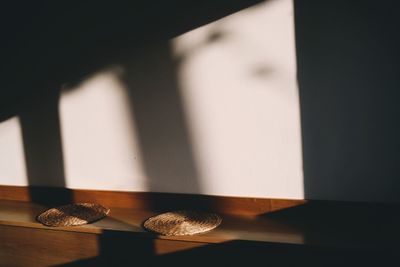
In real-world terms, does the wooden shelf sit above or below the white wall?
below

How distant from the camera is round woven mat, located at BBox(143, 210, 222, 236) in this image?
6.11 feet

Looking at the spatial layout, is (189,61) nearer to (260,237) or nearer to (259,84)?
(259,84)

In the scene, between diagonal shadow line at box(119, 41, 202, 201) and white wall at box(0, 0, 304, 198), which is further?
diagonal shadow line at box(119, 41, 202, 201)

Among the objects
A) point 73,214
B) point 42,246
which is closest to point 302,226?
point 73,214

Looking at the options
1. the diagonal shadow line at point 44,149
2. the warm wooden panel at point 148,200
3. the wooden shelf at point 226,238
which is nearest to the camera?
the wooden shelf at point 226,238

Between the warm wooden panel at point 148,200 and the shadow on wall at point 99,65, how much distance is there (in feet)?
0.17

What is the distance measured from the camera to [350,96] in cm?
184

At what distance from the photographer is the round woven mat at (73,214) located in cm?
→ 209

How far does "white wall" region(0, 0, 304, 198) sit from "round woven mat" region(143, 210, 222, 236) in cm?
18

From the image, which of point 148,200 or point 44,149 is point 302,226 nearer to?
point 148,200

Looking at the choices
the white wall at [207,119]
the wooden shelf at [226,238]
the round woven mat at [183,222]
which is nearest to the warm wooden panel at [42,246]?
the wooden shelf at [226,238]

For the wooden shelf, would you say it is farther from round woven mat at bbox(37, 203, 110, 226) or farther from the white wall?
the white wall

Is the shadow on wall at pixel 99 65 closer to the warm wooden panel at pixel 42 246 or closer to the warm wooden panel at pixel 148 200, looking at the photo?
the warm wooden panel at pixel 148 200

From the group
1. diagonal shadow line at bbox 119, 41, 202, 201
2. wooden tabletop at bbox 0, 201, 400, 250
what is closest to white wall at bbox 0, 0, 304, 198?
diagonal shadow line at bbox 119, 41, 202, 201
